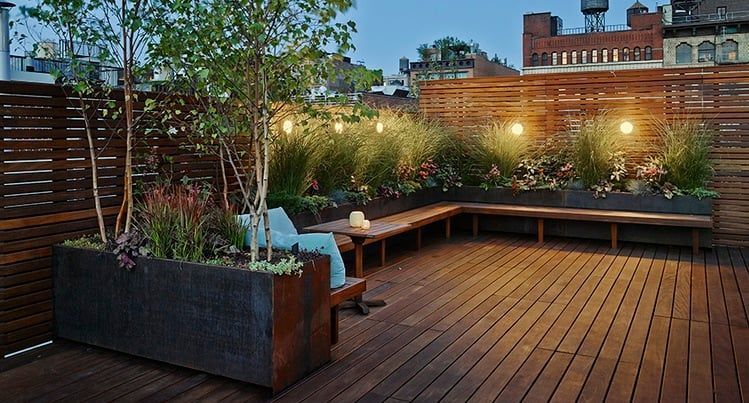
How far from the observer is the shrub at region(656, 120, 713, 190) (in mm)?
6996

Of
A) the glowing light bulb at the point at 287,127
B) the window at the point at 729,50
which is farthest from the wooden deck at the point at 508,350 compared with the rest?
the window at the point at 729,50

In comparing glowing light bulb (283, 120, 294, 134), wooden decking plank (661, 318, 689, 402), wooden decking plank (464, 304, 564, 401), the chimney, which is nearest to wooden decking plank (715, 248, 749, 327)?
wooden decking plank (661, 318, 689, 402)

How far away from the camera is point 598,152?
7.58 m

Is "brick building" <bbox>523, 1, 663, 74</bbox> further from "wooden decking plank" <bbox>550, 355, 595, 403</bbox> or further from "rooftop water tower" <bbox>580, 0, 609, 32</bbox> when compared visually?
"wooden decking plank" <bbox>550, 355, 595, 403</bbox>

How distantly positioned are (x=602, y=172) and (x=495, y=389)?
529 cm

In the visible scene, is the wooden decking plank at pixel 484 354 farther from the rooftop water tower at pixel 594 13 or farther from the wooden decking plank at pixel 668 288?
the rooftop water tower at pixel 594 13

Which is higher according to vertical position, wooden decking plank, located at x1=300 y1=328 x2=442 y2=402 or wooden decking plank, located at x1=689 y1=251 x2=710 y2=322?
wooden decking plank, located at x1=689 y1=251 x2=710 y2=322

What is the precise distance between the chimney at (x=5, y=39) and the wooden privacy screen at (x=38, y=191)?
1.24 ft

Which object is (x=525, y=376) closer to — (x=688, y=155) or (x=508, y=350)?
(x=508, y=350)

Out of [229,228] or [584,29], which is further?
[584,29]

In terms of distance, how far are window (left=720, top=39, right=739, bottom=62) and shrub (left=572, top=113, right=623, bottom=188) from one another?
130ft

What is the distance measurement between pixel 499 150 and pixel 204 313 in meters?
5.79

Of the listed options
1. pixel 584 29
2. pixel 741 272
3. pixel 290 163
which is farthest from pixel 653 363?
pixel 584 29

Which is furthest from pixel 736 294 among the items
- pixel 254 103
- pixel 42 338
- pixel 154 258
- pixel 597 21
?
pixel 597 21
